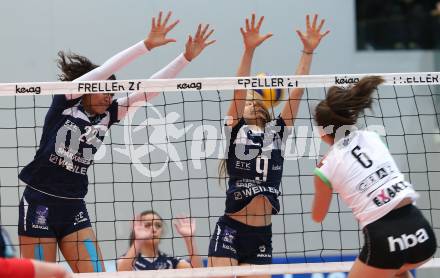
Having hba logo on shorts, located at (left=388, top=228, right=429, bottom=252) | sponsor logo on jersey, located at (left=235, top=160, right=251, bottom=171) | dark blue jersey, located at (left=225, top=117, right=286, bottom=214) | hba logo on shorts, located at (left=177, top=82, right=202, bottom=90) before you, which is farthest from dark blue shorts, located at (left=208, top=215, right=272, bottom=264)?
hba logo on shorts, located at (left=388, top=228, right=429, bottom=252)

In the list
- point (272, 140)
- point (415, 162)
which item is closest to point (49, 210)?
point (272, 140)

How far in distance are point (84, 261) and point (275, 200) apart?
1.43 meters

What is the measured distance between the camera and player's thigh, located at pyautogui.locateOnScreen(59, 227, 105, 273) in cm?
584

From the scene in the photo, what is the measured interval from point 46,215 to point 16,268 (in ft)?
5.42

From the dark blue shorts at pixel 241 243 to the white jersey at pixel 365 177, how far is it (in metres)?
1.37

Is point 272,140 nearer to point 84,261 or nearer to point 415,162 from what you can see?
point 84,261

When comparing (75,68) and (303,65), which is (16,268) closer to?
(75,68)

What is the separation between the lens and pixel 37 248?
5.78 m

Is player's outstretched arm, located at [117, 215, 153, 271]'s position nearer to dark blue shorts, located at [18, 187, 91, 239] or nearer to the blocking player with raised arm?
the blocking player with raised arm

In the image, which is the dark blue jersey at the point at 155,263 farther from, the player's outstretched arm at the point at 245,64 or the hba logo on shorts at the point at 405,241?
the hba logo on shorts at the point at 405,241

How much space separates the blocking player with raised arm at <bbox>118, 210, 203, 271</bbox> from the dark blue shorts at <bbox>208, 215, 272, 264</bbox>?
57 centimetres

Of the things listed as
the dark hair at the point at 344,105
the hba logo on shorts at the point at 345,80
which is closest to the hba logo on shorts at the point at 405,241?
the dark hair at the point at 344,105

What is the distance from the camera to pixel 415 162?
8.84 meters

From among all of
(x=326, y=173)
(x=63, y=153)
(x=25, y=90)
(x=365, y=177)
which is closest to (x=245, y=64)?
(x=63, y=153)
